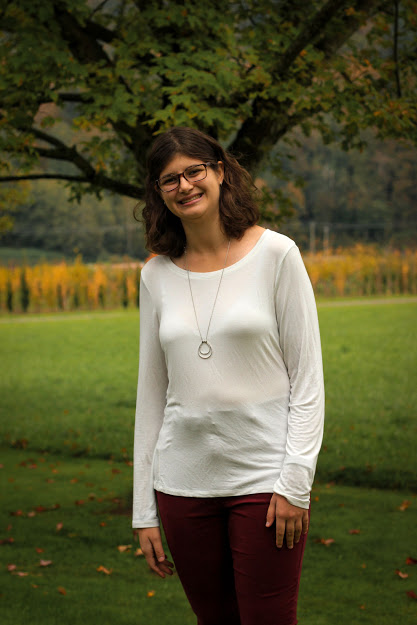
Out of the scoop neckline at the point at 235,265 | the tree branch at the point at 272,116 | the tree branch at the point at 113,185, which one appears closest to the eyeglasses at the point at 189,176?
the scoop neckline at the point at 235,265

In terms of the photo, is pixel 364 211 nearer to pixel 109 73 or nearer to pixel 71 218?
pixel 71 218

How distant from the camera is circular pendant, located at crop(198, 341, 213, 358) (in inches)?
76.5

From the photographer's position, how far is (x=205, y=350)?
1.95 meters

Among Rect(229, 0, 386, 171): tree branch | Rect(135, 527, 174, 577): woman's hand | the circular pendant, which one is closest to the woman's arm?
the circular pendant

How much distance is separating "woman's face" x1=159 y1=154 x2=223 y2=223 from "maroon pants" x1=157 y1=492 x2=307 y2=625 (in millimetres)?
713

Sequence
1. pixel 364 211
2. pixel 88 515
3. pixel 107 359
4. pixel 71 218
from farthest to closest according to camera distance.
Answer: pixel 364 211 < pixel 71 218 < pixel 107 359 < pixel 88 515

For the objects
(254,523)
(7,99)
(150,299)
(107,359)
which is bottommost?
(107,359)

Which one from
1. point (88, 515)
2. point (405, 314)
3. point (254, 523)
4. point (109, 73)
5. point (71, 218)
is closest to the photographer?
point (254, 523)

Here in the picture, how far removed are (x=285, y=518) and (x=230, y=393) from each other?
0.32 metres

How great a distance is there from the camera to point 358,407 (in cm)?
974

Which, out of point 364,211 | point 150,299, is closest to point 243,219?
point 150,299

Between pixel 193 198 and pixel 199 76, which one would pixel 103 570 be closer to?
pixel 199 76

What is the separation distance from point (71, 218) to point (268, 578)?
37.2 meters

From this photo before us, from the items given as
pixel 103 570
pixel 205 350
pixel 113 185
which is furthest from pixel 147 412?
pixel 113 185
